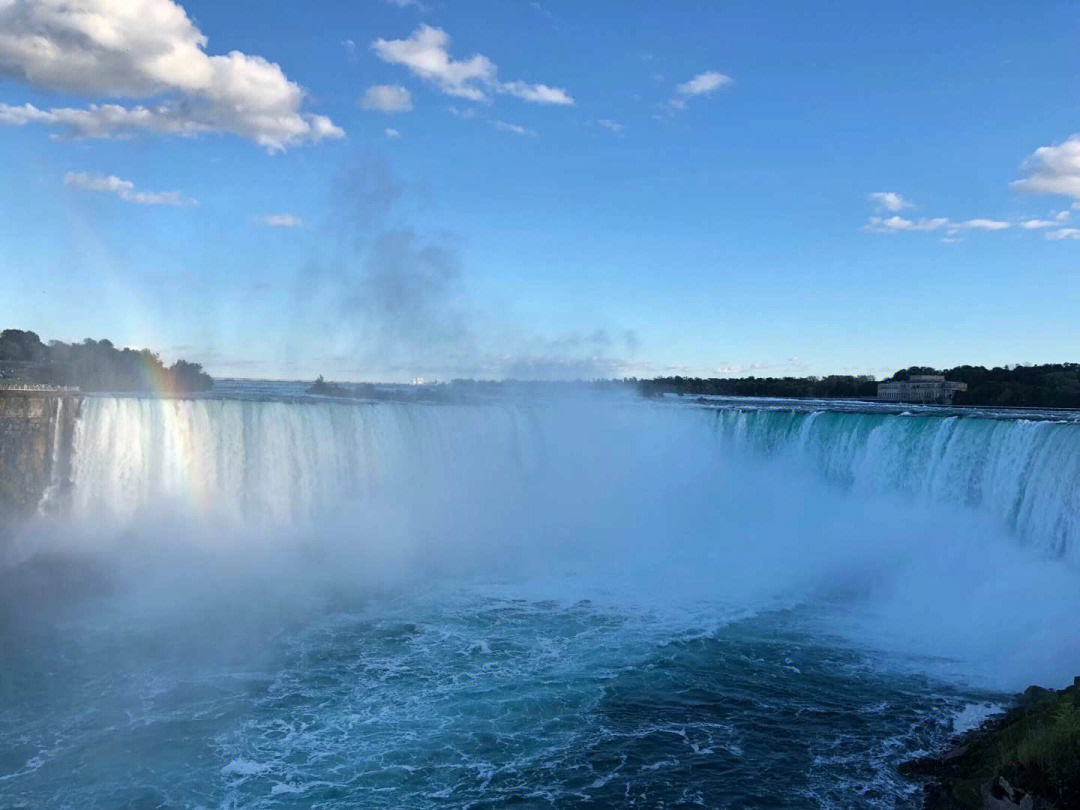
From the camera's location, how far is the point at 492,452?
1291 inches

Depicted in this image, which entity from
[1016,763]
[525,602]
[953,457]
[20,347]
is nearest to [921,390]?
[953,457]

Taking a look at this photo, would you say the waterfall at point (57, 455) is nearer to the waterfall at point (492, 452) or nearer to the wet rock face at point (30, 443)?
the wet rock face at point (30, 443)

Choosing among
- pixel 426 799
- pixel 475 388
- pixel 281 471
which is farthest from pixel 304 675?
pixel 475 388

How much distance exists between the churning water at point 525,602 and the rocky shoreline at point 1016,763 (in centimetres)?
55

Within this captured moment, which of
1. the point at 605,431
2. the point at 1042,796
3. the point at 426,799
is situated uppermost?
the point at 605,431

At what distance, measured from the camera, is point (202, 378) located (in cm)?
5569

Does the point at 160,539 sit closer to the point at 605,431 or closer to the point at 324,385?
the point at 605,431

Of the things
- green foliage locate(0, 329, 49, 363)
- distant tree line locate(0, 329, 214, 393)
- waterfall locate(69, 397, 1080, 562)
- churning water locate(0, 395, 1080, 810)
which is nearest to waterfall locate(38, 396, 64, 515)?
waterfall locate(69, 397, 1080, 562)

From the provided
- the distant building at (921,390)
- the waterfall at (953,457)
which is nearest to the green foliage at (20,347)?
the waterfall at (953,457)

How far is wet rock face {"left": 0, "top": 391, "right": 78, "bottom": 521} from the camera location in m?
25.8

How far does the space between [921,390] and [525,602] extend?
136ft

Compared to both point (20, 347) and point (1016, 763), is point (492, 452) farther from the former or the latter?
point (20, 347)

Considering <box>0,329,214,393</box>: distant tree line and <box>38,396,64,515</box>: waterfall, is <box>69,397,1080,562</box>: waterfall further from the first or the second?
<box>0,329,214,393</box>: distant tree line

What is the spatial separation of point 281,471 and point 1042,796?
960 inches
